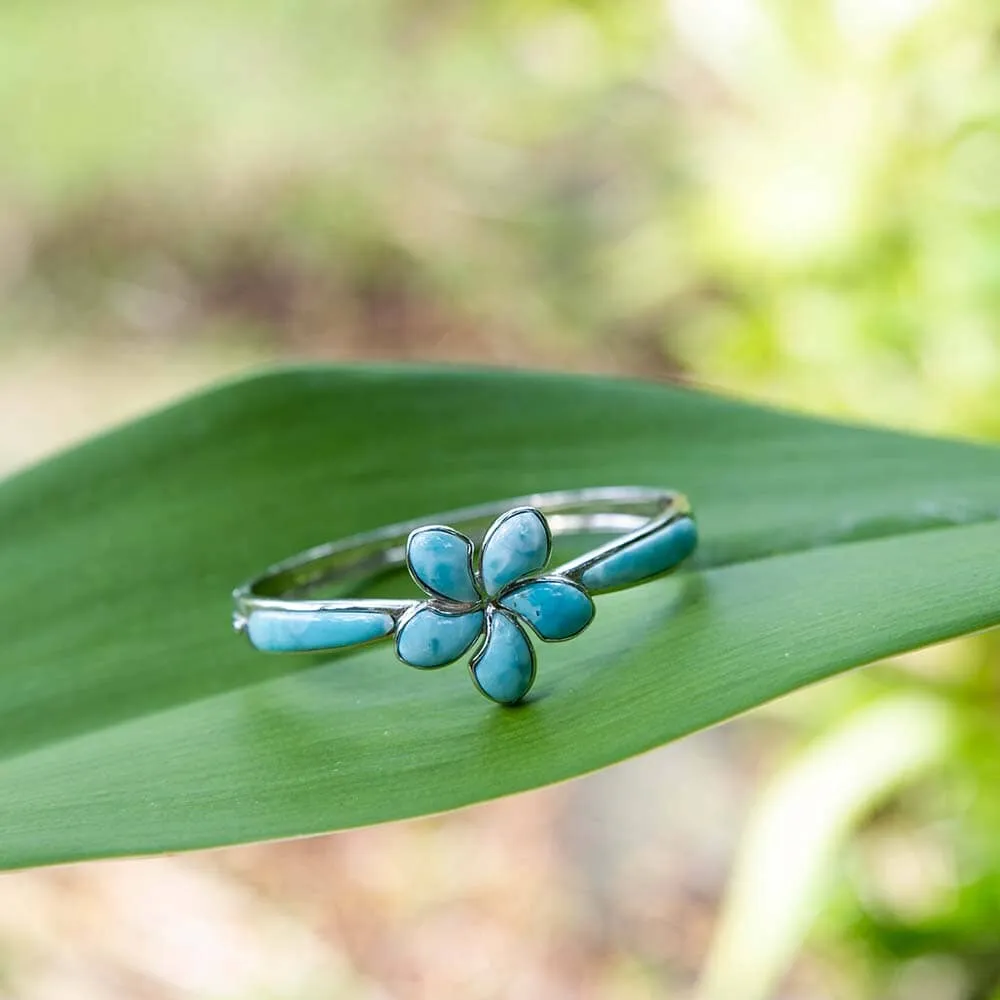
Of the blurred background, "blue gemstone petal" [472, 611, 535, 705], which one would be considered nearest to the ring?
"blue gemstone petal" [472, 611, 535, 705]

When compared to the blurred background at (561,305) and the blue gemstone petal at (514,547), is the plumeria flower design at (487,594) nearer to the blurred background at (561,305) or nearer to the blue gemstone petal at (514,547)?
the blue gemstone petal at (514,547)

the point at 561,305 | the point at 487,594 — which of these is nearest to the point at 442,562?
the point at 487,594

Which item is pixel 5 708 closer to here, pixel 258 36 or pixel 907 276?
pixel 907 276

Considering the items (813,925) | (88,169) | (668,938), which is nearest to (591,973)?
(668,938)

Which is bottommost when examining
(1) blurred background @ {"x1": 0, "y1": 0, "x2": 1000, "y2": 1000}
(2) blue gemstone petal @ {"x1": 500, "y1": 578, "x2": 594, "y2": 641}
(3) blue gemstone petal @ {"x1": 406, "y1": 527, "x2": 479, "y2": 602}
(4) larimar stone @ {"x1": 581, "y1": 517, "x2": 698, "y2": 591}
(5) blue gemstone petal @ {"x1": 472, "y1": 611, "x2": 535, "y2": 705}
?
(5) blue gemstone petal @ {"x1": 472, "y1": 611, "x2": 535, "y2": 705}

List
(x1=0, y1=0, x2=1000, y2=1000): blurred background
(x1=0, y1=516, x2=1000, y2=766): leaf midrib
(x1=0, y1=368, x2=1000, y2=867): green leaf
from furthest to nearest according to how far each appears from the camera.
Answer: (x1=0, y1=0, x2=1000, y2=1000): blurred background < (x1=0, y1=516, x2=1000, y2=766): leaf midrib < (x1=0, y1=368, x2=1000, y2=867): green leaf

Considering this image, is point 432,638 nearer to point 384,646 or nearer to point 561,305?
point 384,646

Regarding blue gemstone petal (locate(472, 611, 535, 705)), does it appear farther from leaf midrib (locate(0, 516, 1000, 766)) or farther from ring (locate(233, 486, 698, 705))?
leaf midrib (locate(0, 516, 1000, 766))
